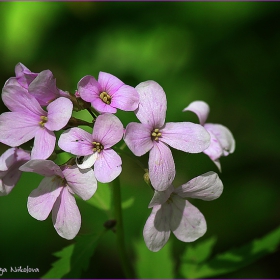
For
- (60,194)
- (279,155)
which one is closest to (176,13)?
(279,155)

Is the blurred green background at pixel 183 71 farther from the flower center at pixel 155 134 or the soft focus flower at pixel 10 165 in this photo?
the flower center at pixel 155 134

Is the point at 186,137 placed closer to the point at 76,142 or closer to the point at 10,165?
the point at 76,142

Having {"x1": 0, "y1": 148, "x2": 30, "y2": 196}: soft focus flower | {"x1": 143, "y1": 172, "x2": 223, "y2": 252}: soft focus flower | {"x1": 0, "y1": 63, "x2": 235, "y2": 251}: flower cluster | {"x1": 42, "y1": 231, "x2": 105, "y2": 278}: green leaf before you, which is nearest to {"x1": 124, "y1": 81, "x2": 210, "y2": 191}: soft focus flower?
{"x1": 0, "y1": 63, "x2": 235, "y2": 251}: flower cluster

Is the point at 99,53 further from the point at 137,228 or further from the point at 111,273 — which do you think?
the point at 111,273

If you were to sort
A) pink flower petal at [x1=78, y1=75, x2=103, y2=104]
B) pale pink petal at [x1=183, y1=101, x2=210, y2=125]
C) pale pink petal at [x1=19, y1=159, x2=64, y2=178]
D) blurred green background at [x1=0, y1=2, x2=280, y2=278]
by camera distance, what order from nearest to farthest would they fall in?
1. pale pink petal at [x1=19, y1=159, x2=64, y2=178]
2. pink flower petal at [x1=78, y1=75, x2=103, y2=104]
3. pale pink petal at [x1=183, y1=101, x2=210, y2=125]
4. blurred green background at [x1=0, y1=2, x2=280, y2=278]

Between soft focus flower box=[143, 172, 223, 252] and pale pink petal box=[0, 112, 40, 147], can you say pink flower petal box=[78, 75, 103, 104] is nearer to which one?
pale pink petal box=[0, 112, 40, 147]

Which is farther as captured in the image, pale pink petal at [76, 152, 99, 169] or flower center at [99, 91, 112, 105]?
flower center at [99, 91, 112, 105]
